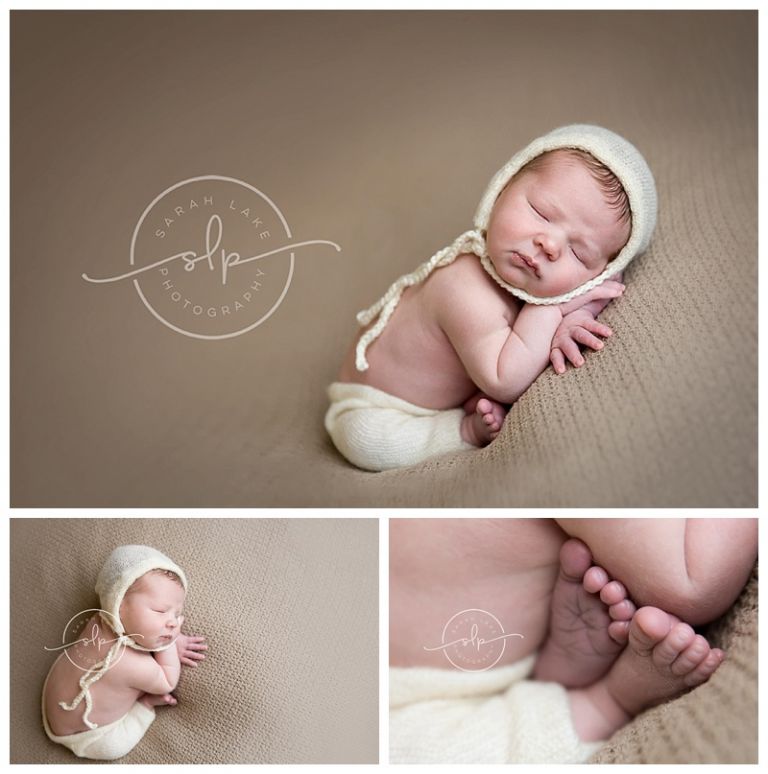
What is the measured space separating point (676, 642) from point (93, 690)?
633 mm

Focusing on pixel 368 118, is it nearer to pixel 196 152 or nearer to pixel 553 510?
pixel 196 152

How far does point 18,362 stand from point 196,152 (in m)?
0.34

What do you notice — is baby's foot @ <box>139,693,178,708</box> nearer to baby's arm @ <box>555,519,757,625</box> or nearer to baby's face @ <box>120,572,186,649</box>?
baby's face @ <box>120,572,186,649</box>

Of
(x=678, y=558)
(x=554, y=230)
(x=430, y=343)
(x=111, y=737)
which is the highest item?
(x=554, y=230)

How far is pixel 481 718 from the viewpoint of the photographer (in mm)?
953

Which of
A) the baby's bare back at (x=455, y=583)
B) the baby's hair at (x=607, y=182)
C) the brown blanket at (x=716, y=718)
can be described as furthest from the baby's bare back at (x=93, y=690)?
the baby's hair at (x=607, y=182)

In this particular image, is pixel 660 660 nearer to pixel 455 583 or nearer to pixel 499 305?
pixel 455 583

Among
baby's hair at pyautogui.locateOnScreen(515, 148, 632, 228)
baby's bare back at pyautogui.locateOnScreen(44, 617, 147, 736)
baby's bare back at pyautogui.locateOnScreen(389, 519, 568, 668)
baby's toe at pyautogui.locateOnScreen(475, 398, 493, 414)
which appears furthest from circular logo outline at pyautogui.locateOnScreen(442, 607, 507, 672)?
baby's hair at pyautogui.locateOnScreen(515, 148, 632, 228)

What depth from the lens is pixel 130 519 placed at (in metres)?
0.99

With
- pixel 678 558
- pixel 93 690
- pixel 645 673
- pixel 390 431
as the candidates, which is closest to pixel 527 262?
pixel 390 431

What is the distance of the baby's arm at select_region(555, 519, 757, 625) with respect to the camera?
878 millimetres

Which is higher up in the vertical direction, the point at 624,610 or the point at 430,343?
the point at 430,343

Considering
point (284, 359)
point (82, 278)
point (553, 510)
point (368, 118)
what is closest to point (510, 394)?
point (553, 510)

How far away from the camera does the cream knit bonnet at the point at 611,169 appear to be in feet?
2.98
